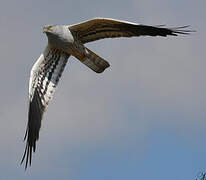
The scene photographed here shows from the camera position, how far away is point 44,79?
1698 centimetres

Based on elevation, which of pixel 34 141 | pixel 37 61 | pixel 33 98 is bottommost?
pixel 34 141

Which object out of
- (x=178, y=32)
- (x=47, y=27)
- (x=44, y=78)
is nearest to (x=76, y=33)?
(x=47, y=27)

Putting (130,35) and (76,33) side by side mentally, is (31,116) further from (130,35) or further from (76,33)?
(130,35)

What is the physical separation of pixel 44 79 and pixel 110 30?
2871mm

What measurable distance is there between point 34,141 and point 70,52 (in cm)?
264

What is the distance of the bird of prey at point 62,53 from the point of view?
14.8 metres

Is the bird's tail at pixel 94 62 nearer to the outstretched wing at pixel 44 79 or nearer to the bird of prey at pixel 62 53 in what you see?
the bird of prey at pixel 62 53

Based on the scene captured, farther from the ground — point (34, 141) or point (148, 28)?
point (148, 28)

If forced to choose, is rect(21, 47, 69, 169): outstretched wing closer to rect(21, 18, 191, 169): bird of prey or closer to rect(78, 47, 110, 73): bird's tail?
rect(21, 18, 191, 169): bird of prey

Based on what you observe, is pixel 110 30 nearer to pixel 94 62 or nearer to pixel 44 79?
pixel 94 62

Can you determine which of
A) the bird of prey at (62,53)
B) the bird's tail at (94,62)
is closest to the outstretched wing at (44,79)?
the bird of prey at (62,53)

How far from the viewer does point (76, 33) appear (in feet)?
51.6

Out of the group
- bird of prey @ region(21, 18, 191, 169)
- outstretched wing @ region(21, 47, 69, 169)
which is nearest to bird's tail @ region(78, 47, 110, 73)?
bird of prey @ region(21, 18, 191, 169)

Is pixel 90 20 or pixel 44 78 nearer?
pixel 90 20
